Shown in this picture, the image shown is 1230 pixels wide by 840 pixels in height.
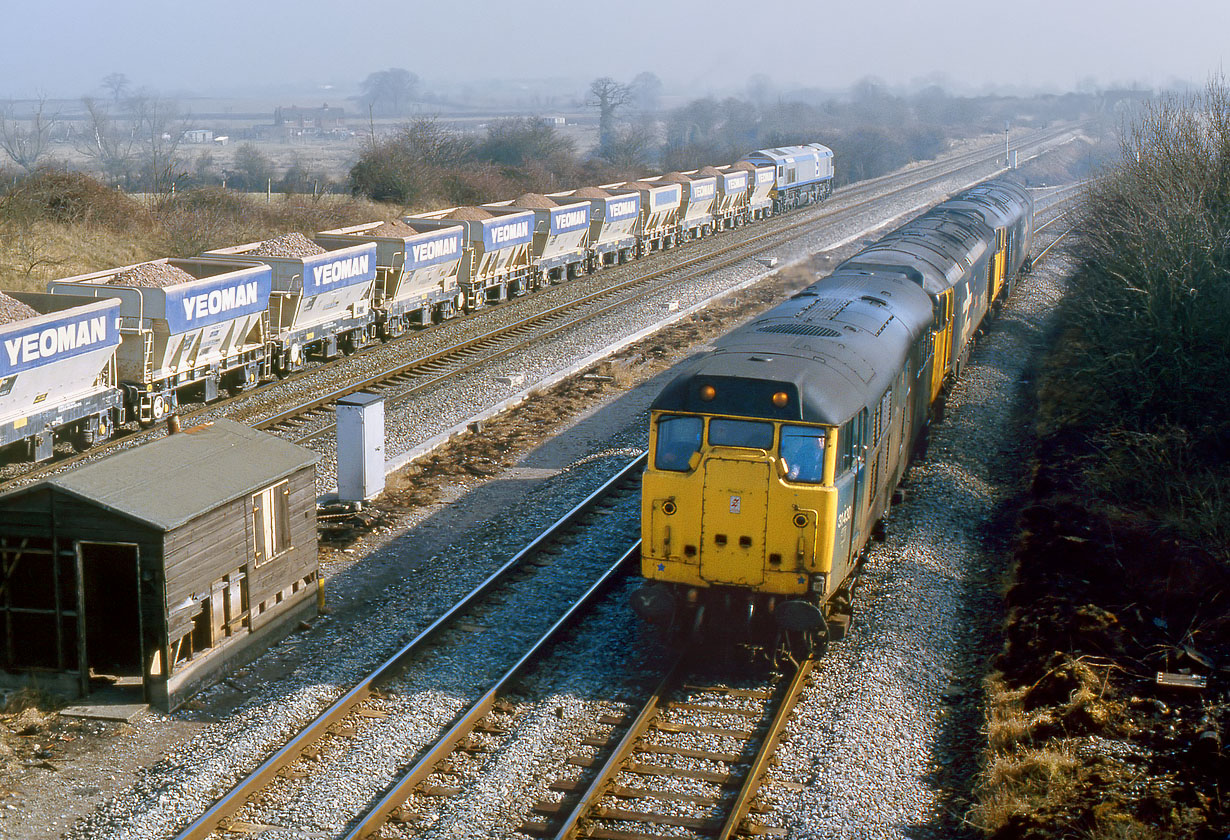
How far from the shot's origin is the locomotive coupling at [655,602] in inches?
411

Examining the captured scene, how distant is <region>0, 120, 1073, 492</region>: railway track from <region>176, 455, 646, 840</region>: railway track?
6.48 metres

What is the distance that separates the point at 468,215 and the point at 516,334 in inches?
195

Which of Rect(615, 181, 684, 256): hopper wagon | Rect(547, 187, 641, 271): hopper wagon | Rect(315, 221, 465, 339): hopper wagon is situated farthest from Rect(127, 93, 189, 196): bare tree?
Rect(615, 181, 684, 256): hopper wagon

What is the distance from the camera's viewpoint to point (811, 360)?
1094 centimetres

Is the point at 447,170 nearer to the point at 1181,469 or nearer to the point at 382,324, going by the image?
the point at 382,324

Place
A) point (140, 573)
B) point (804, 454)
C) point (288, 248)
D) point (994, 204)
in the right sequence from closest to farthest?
point (140, 573) < point (804, 454) < point (288, 248) < point (994, 204)


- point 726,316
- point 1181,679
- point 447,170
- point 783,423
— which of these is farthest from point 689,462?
point 447,170

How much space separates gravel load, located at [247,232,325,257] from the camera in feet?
73.4

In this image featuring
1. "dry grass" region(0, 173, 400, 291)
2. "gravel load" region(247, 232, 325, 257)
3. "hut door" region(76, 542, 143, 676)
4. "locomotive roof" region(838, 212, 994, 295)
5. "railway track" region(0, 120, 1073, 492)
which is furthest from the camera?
"dry grass" region(0, 173, 400, 291)

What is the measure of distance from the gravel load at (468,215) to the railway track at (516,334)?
249 centimetres

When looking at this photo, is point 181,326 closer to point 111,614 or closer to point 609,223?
point 111,614

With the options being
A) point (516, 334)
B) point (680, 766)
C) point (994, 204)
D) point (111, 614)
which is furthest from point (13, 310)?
point (994, 204)

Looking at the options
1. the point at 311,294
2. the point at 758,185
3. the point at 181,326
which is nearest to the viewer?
the point at 181,326

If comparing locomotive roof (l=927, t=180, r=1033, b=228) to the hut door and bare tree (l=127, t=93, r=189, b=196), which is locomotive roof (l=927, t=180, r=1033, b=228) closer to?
the hut door
